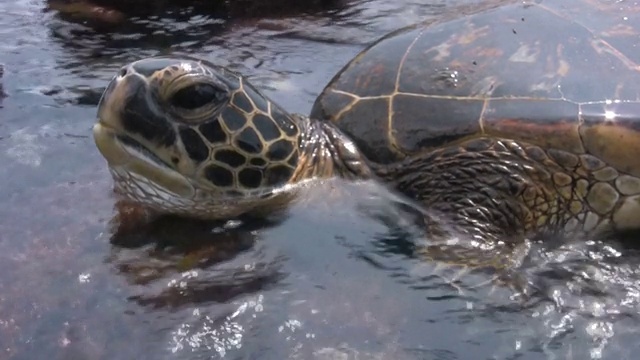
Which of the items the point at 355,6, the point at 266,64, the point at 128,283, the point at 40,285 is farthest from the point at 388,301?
the point at 355,6

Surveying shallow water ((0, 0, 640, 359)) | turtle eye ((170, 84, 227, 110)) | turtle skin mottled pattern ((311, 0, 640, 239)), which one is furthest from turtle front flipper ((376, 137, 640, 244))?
turtle eye ((170, 84, 227, 110))

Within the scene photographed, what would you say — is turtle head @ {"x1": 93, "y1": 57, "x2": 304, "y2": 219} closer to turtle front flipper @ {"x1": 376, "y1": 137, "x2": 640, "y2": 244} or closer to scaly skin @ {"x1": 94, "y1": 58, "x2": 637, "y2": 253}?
scaly skin @ {"x1": 94, "y1": 58, "x2": 637, "y2": 253}

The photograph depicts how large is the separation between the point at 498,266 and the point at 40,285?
186cm

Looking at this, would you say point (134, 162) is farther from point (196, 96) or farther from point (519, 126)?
point (519, 126)

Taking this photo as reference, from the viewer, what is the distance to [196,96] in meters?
3.48

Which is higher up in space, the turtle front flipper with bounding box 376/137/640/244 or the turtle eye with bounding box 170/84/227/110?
the turtle eye with bounding box 170/84/227/110

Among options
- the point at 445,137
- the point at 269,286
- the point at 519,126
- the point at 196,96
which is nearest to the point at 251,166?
the point at 196,96

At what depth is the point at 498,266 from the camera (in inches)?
130

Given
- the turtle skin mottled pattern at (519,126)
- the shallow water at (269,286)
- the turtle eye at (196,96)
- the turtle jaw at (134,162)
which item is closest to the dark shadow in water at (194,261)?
the shallow water at (269,286)

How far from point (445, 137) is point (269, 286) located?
42.5 inches

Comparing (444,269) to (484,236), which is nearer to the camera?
(444,269)

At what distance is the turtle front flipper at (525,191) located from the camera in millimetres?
3553

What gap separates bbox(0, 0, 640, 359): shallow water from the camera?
2.86 m

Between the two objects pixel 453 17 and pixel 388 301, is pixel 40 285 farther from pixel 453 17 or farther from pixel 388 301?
pixel 453 17
